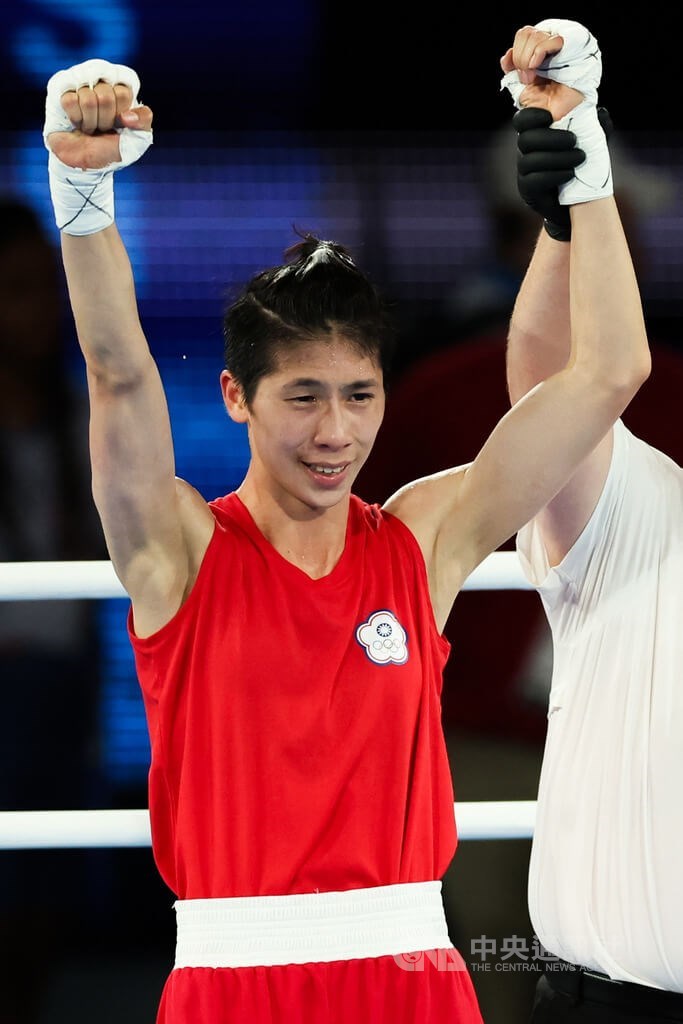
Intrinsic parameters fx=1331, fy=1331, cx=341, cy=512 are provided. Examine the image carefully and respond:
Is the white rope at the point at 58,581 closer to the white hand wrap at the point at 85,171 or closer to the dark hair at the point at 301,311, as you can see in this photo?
the dark hair at the point at 301,311

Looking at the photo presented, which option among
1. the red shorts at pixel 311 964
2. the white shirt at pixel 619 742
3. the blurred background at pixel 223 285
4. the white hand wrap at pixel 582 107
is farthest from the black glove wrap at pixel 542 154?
the blurred background at pixel 223 285

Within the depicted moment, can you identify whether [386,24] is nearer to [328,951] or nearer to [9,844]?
[9,844]

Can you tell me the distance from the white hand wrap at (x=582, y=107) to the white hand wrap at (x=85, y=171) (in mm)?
416

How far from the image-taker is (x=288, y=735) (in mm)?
1282

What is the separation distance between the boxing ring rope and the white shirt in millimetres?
256

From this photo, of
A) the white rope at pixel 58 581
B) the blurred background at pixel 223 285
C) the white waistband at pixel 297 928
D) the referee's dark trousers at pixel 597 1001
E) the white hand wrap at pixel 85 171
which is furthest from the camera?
the blurred background at pixel 223 285

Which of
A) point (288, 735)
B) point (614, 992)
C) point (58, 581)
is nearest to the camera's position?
point (288, 735)

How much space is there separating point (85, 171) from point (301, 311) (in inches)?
10.6

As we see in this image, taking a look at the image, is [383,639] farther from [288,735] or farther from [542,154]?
[542,154]

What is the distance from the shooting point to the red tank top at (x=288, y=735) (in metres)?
1.28

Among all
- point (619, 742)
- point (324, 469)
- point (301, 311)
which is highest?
point (301, 311)

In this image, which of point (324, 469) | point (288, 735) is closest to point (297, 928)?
point (288, 735)

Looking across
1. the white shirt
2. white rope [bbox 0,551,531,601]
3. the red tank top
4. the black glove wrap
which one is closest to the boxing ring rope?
white rope [bbox 0,551,531,601]

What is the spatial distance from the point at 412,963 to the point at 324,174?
1656 millimetres
